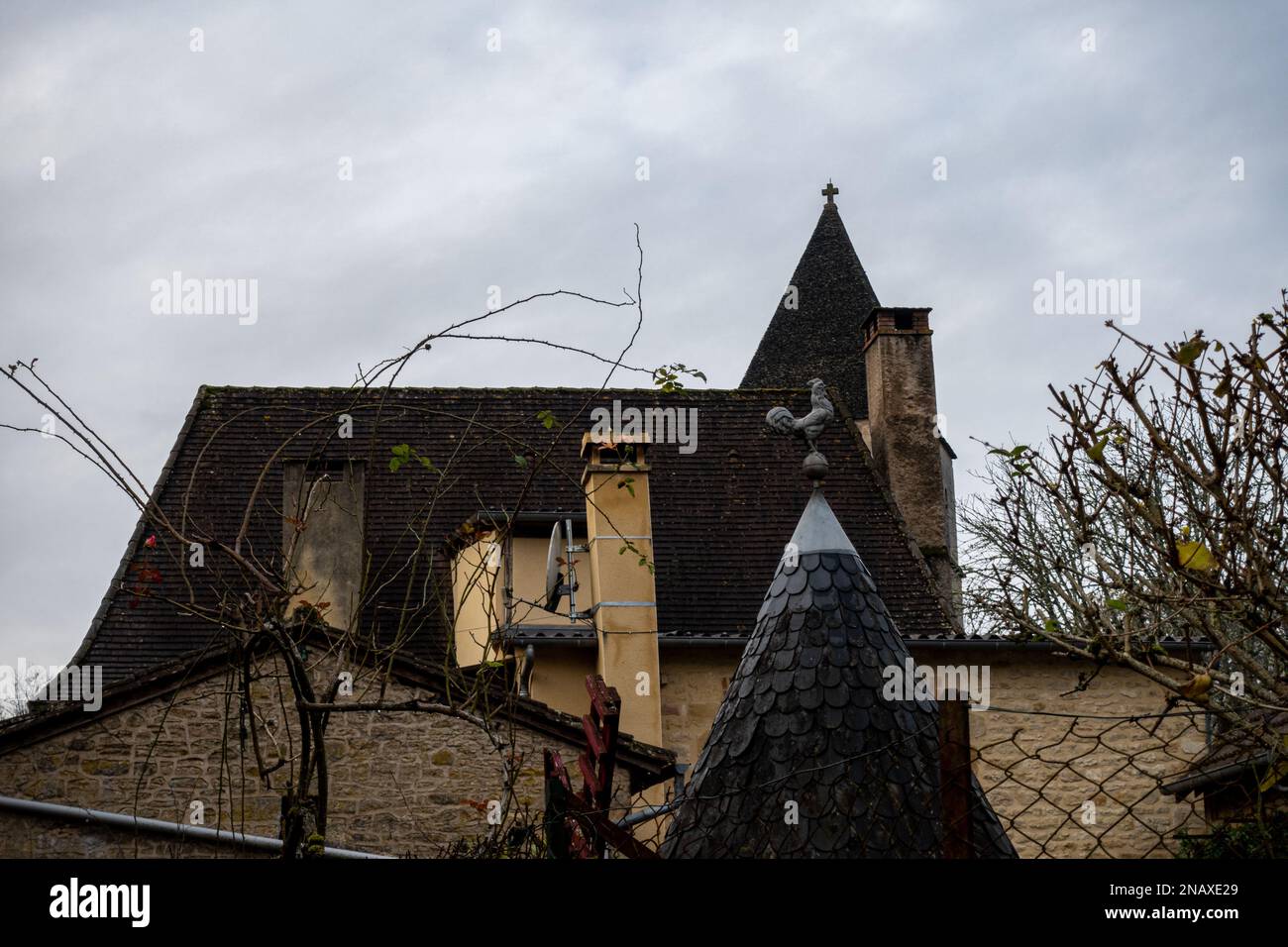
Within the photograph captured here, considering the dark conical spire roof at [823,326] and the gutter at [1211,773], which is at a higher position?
the dark conical spire roof at [823,326]

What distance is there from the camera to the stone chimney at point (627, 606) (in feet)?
44.9

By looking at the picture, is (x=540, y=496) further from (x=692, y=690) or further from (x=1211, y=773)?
(x=1211, y=773)

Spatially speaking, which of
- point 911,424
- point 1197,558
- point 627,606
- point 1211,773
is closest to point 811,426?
point 1211,773

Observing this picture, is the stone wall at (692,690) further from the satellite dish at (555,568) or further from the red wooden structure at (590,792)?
the red wooden structure at (590,792)

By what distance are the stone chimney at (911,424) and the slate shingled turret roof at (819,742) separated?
43.7 ft

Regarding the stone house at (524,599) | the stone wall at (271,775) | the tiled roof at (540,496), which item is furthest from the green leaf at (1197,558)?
the tiled roof at (540,496)

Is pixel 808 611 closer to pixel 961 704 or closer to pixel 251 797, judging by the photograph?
pixel 961 704

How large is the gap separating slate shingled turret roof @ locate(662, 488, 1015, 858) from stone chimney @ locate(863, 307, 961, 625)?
524 inches

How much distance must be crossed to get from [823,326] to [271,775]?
1914 centimetres

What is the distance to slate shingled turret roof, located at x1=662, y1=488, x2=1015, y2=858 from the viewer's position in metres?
4.23

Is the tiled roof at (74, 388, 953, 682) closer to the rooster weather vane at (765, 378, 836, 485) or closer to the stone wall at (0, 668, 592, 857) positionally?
the stone wall at (0, 668, 592, 857)

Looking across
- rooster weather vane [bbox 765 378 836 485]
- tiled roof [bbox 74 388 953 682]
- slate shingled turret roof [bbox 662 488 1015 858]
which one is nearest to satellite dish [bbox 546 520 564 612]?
tiled roof [bbox 74 388 953 682]
